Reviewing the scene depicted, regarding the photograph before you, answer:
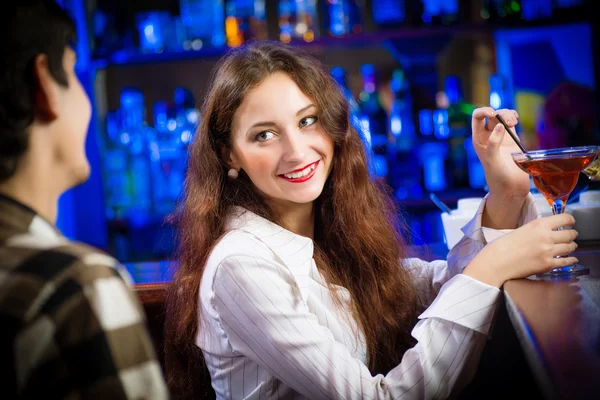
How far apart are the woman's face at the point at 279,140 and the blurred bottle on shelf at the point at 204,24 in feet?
6.83

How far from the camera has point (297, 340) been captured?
1.16 m

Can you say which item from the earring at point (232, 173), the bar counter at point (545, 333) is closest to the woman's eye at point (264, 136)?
the earring at point (232, 173)

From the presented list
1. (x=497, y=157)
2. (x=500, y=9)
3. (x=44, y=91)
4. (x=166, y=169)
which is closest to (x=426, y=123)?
(x=500, y=9)

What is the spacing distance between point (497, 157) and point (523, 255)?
374mm

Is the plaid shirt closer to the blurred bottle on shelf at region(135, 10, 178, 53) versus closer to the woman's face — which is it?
the woman's face

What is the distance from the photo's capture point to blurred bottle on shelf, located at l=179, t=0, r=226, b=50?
3.44 meters

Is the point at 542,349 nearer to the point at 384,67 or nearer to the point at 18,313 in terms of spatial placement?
the point at 18,313

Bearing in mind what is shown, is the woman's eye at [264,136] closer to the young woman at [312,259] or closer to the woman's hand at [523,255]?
the young woman at [312,259]

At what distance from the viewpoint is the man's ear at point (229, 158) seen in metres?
1.54

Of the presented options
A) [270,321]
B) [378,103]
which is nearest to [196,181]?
[270,321]

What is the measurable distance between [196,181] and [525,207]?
815 millimetres

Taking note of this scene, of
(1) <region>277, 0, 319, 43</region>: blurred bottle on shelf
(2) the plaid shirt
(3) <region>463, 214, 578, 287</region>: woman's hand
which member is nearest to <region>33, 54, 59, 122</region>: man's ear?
(2) the plaid shirt

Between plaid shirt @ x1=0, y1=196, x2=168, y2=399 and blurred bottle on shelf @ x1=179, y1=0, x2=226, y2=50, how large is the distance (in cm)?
298

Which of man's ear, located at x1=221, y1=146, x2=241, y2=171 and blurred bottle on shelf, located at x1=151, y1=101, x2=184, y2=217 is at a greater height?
man's ear, located at x1=221, y1=146, x2=241, y2=171
